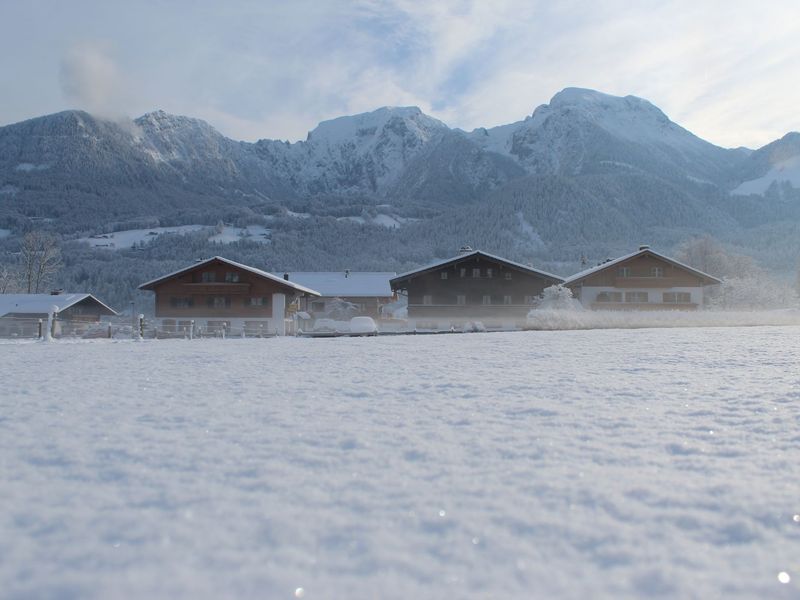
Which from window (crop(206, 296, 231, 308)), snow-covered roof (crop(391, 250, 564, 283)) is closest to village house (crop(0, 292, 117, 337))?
window (crop(206, 296, 231, 308))

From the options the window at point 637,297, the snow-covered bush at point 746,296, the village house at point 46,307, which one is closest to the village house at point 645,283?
the window at point 637,297

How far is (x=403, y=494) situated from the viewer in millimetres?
4324

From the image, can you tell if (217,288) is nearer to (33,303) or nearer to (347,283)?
(33,303)

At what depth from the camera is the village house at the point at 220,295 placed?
44250 millimetres

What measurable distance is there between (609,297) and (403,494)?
45.8m

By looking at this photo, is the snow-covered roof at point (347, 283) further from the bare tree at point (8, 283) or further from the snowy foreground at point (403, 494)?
the snowy foreground at point (403, 494)

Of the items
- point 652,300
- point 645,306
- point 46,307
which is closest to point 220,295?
point 46,307

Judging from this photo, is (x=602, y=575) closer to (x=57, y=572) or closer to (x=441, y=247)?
(x=57, y=572)

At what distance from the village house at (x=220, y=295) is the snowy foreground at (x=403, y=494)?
35619 mm

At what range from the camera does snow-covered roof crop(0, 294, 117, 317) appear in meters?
49.2

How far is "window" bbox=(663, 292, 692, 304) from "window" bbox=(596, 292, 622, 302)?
3.49 metres

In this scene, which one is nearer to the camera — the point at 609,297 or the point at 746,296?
the point at 609,297

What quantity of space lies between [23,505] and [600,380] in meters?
8.58

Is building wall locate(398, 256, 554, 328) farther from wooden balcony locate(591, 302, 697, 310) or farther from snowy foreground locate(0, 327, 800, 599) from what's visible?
snowy foreground locate(0, 327, 800, 599)
